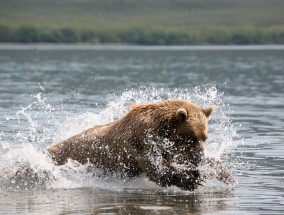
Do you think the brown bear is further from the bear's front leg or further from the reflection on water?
the reflection on water

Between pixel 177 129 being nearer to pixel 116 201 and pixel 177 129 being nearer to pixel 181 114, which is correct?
pixel 181 114

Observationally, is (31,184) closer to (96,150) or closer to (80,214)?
(96,150)

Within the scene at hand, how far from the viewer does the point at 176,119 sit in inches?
571

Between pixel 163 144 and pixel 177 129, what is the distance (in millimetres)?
295

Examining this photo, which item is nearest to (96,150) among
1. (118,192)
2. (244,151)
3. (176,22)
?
(118,192)

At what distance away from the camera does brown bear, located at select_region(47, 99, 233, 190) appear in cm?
1453

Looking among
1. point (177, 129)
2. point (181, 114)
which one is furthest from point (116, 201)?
point (181, 114)

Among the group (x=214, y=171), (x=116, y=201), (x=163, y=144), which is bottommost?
(x=116, y=201)

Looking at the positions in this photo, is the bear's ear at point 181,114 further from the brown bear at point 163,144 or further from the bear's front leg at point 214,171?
the bear's front leg at point 214,171

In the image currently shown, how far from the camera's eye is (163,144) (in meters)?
14.6

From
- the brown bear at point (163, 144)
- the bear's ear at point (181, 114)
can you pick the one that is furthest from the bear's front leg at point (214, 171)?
the bear's ear at point (181, 114)

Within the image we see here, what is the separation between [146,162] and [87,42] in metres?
140

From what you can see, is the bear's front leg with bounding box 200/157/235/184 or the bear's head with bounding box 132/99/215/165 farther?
the bear's front leg with bounding box 200/157/235/184

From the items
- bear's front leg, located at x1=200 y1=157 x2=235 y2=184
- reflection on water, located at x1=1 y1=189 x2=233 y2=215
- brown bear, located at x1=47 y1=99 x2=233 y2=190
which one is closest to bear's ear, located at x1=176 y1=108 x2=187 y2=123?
brown bear, located at x1=47 y1=99 x2=233 y2=190
